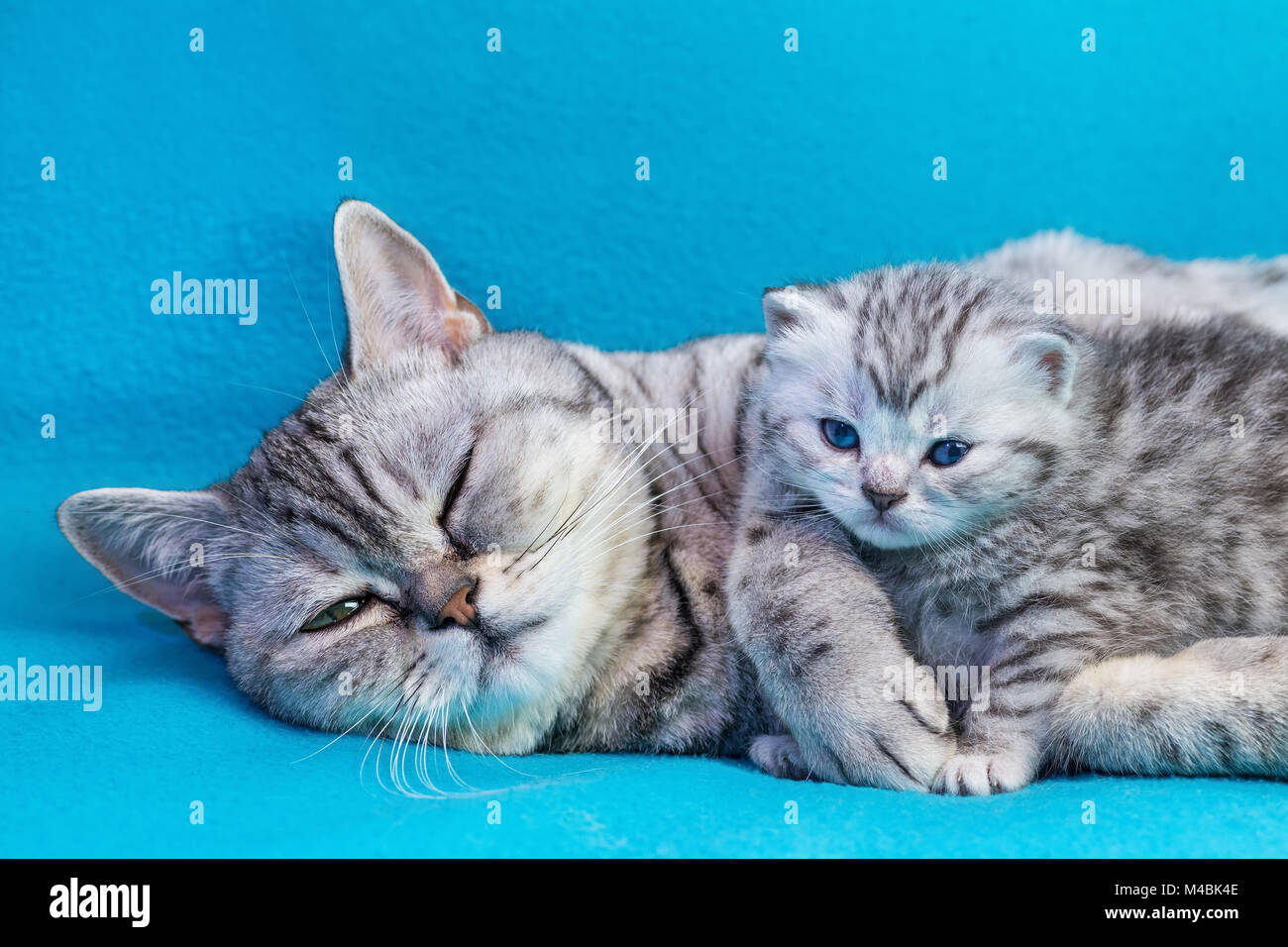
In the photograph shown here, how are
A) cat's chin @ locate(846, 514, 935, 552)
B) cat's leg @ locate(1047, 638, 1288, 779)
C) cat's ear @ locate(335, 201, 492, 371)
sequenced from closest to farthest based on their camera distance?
cat's leg @ locate(1047, 638, 1288, 779)
cat's chin @ locate(846, 514, 935, 552)
cat's ear @ locate(335, 201, 492, 371)

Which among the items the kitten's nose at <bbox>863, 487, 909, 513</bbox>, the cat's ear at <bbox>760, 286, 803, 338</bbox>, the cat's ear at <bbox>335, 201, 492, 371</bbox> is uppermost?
the cat's ear at <bbox>335, 201, 492, 371</bbox>

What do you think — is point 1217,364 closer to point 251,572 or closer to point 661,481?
point 661,481

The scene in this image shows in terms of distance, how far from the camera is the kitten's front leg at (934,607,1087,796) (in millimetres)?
1387

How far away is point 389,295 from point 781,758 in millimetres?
893

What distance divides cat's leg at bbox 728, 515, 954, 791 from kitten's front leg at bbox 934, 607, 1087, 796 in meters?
0.03

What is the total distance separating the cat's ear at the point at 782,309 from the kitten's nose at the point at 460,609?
0.61m

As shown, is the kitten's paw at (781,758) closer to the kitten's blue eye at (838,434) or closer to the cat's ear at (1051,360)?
the kitten's blue eye at (838,434)

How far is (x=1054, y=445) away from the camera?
4.88 ft

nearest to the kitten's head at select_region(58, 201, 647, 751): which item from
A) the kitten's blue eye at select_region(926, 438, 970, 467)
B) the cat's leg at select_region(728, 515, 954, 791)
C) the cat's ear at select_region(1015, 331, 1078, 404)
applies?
the cat's leg at select_region(728, 515, 954, 791)

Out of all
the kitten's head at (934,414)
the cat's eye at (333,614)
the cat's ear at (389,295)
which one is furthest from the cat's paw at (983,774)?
the cat's ear at (389,295)

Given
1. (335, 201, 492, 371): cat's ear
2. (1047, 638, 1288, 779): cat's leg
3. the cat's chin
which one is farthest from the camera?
(335, 201, 492, 371): cat's ear

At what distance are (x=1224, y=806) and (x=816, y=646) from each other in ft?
1.64

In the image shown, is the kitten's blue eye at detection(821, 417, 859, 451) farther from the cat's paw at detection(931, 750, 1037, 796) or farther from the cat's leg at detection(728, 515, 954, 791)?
the cat's paw at detection(931, 750, 1037, 796)

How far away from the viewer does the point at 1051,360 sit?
4.87 ft
